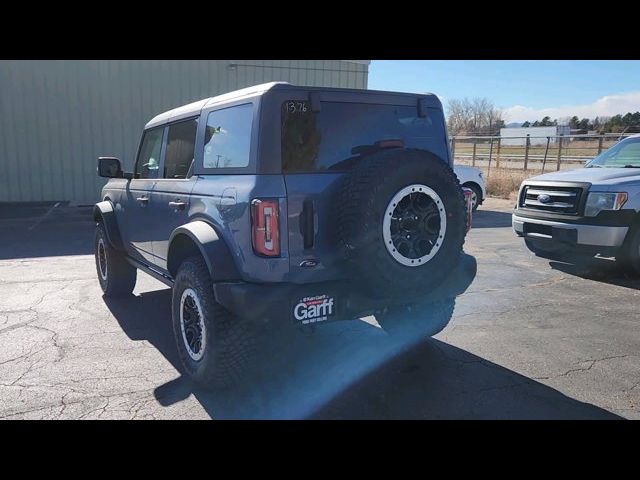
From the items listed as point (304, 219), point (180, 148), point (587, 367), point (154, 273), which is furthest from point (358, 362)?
point (180, 148)

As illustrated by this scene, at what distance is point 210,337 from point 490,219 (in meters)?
10.7

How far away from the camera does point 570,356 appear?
414 centimetres

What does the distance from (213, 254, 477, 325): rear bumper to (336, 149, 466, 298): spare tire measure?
148 mm

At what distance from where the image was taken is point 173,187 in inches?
160

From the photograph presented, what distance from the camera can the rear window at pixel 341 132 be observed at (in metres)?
3.19

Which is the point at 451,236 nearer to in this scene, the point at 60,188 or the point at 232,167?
the point at 232,167

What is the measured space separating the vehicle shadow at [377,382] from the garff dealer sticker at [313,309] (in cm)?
10

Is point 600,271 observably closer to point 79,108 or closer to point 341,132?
point 341,132

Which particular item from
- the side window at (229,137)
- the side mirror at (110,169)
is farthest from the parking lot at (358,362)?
the side mirror at (110,169)

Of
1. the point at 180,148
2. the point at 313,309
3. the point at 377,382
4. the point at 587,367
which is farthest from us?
the point at 180,148
